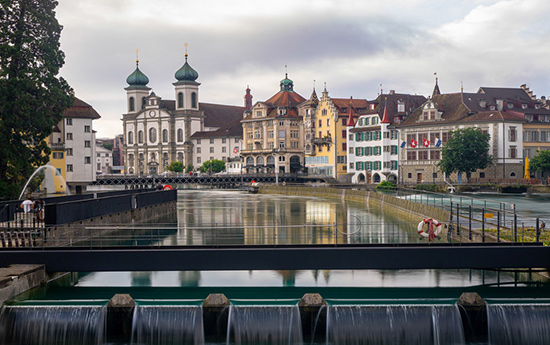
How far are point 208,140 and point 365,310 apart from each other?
169401 mm

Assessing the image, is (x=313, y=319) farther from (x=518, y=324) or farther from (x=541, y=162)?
(x=541, y=162)

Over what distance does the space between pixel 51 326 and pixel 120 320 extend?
2771 mm

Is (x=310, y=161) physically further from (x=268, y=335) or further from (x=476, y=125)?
(x=268, y=335)

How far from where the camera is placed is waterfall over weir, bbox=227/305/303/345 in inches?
951

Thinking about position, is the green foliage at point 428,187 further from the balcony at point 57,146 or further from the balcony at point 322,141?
the balcony at point 57,146

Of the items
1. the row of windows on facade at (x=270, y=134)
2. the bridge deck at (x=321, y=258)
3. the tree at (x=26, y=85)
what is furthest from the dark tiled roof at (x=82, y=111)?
the bridge deck at (x=321, y=258)

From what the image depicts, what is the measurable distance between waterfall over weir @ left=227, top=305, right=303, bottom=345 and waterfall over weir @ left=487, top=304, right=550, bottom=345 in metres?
7.36

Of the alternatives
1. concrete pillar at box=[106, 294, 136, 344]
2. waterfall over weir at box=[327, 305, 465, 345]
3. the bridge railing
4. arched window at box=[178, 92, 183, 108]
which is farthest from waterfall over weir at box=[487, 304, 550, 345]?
arched window at box=[178, 92, 183, 108]

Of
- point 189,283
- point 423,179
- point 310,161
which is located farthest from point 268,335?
point 310,161

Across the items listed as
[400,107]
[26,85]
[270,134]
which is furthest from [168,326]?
[270,134]

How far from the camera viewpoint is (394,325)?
79.8 feet

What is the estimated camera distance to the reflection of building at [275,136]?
15425 cm

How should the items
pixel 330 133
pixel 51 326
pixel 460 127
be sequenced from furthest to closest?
pixel 330 133, pixel 460 127, pixel 51 326

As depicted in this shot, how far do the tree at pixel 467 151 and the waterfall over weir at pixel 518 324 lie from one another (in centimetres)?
7964
